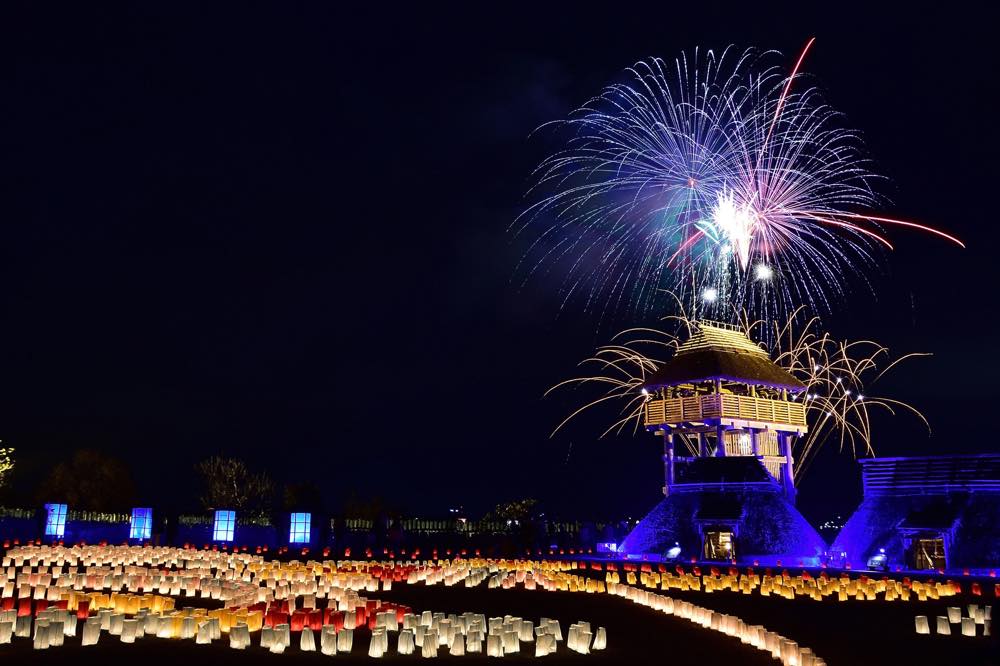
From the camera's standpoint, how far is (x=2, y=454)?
61156mm

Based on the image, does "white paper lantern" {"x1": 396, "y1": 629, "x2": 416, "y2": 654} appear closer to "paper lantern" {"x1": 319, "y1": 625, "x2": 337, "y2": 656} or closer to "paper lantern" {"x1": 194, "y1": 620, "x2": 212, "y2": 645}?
"paper lantern" {"x1": 319, "y1": 625, "x2": 337, "y2": 656}

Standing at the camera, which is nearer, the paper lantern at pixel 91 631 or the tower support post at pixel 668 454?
the paper lantern at pixel 91 631

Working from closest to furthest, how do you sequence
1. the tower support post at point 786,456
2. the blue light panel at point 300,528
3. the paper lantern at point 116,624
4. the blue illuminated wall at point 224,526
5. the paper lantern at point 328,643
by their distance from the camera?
the paper lantern at point 328,643
the paper lantern at point 116,624
the blue illuminated wall at point 224,526
the blue light panel at point 300,528
the tower support post at point 786,456

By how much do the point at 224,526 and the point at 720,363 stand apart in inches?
936

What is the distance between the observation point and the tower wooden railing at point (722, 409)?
38344mm

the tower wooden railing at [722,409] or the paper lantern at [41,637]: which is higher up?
the tower wooden railing at [722,409]

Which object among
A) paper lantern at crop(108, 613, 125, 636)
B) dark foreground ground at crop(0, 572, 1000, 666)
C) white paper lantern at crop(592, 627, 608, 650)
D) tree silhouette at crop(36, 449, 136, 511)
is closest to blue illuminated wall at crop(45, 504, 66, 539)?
tree silhouette at crop(36, 449, 136, 511)

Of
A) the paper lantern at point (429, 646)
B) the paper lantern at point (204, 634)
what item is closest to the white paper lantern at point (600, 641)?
the paper lantern at point (429, 646)

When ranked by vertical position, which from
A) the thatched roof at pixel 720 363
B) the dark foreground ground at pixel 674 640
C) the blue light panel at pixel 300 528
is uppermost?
the thatched roof at pixel 720 363

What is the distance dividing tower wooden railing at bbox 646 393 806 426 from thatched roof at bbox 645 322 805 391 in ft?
2.89

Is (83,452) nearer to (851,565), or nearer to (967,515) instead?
(851,565)

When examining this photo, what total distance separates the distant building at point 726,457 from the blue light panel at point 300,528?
47.3 feet

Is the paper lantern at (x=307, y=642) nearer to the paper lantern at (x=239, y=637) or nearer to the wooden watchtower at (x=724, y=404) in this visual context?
the paper lantern at (x=239, y=637)

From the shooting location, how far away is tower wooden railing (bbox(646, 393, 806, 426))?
3834 cm
